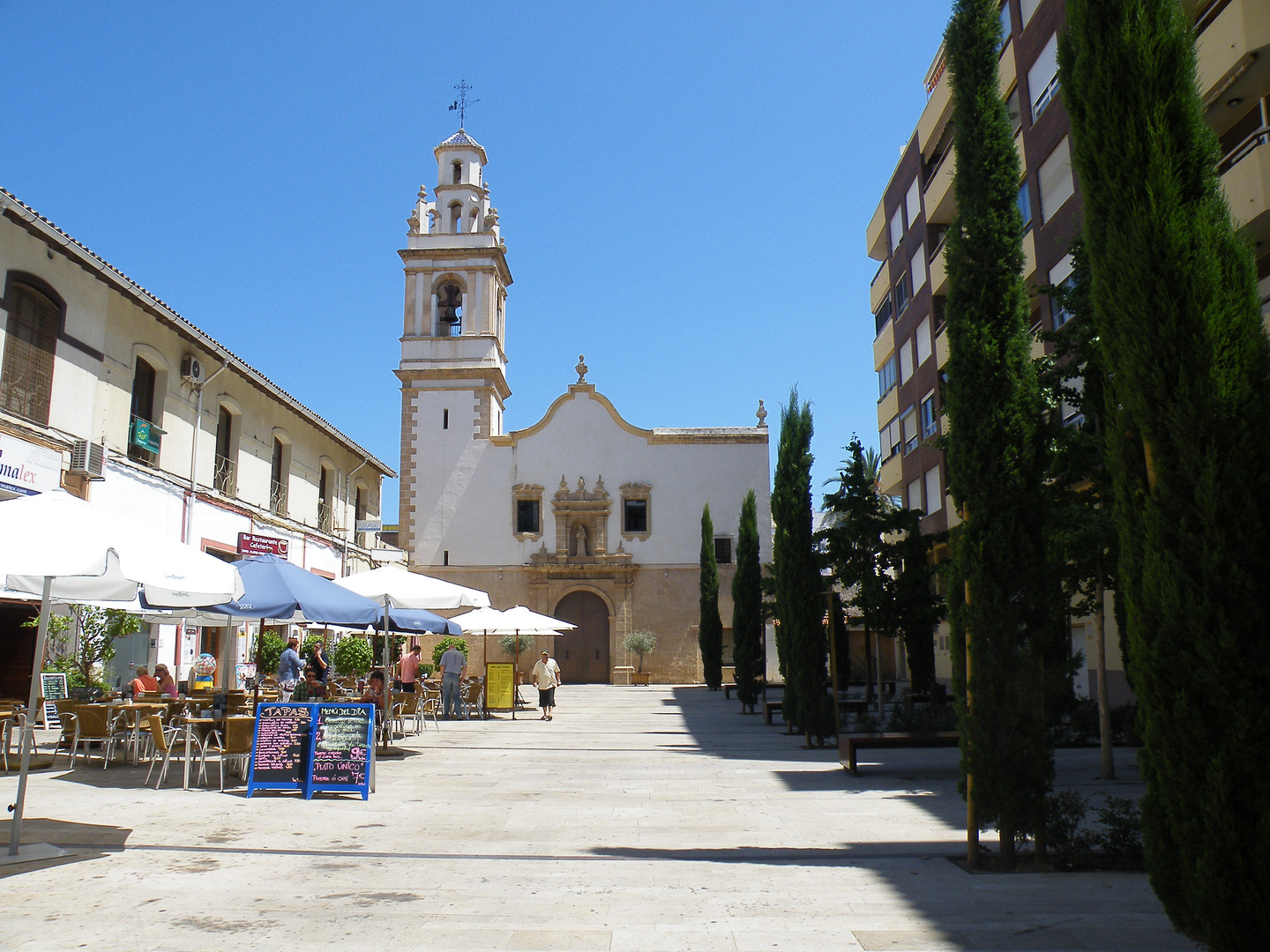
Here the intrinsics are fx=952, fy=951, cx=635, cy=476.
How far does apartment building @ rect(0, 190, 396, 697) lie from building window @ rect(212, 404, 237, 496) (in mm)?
39

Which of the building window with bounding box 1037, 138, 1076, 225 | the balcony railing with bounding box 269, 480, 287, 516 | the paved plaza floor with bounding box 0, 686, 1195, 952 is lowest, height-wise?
the paved plaza floor with bounding box 0, 686, 1195, 952

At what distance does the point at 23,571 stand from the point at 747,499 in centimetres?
2132

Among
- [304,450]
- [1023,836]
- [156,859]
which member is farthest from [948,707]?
[304,450]

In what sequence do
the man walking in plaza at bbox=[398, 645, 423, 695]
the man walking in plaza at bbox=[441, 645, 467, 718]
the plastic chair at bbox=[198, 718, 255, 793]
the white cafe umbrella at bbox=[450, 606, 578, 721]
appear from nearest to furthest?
the plastic chair at bbox=[198, 718, 255, 793] → the man walking in plaza at bbox=[398, 645, 423, 695] → the man walking in plaza at bbox=[441, 645, 467, 718] → the white cafe umbrella at bbox=[450, 606, 578, 721]

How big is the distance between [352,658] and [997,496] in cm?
2029

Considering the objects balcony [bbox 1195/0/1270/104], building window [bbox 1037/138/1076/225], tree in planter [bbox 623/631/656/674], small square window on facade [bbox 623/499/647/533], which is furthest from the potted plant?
balcony [bbox 1195/0/1270/104]

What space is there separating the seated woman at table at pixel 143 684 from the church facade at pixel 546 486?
72.8ft

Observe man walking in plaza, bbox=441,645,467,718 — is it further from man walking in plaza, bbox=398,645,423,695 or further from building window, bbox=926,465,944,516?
building window, bbox=926,465,944,516

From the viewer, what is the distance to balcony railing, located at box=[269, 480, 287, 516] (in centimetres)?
2498

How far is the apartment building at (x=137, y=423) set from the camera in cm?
1508

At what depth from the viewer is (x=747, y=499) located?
86.3 ft

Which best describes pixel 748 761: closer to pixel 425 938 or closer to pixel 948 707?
pixel 948 707

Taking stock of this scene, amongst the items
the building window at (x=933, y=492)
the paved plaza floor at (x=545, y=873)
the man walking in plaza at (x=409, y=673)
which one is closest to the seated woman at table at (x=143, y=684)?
the paved plaza floor at (x=545, y=873)

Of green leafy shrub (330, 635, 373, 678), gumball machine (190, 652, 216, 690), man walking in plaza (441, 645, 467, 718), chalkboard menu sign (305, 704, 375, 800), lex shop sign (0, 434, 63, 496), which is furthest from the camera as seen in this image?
green leafy shrub (330, 635, 373, 678)
